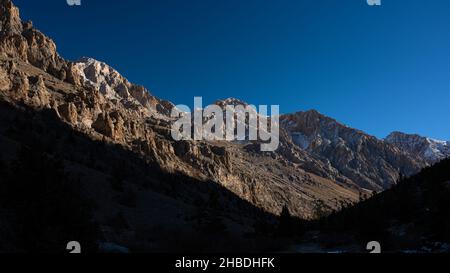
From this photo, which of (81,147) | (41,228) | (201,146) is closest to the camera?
(41,228)

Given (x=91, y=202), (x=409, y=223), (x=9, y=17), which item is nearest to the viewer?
(x=409, y=223)

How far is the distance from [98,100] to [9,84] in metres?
31.6

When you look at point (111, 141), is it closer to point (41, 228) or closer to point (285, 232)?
point (285, 232)

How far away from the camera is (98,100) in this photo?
411 ft

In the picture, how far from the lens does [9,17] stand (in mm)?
153625

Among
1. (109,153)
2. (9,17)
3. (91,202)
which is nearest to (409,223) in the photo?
(91,202)

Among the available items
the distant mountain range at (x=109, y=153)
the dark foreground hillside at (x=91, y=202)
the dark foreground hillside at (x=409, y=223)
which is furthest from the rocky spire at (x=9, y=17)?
the dark foreground hillside at (x=409, y=223)

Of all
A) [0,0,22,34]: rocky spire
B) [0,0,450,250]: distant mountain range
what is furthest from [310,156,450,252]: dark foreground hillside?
[0,0,22,34]: rocky spire

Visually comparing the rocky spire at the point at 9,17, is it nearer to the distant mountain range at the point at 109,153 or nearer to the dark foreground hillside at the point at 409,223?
the distant mountain range at the point at 109,153

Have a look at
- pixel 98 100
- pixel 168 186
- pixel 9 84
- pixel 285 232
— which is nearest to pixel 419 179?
pixel 285 232

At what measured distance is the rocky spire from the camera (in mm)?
147250

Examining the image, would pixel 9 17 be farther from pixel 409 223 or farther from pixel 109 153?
pixel 409 223

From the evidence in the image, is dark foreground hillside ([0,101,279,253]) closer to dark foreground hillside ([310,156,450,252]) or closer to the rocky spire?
dark foreground hillside ([310,156,450,252])

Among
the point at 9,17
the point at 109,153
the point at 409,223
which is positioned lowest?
the point at 409,223
